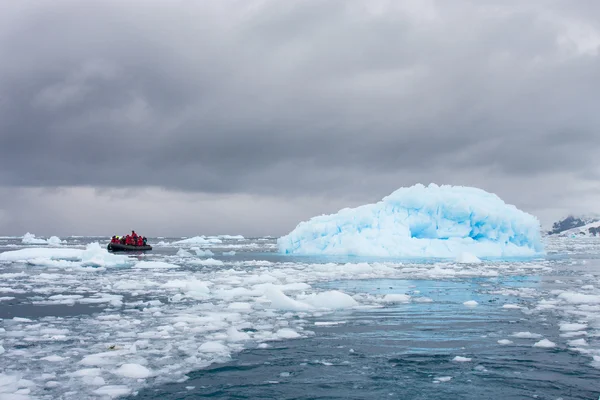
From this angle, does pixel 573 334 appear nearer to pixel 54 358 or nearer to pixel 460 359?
pixel 460 359

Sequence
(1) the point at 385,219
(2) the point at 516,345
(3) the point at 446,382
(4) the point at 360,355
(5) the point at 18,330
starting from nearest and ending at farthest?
(3) the point at 446,382 → (4) the point at 360,355 → (2) the point at 516,345 → (5) the point at 18,330 → (1) the point at 385,219

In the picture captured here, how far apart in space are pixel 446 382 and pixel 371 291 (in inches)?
307

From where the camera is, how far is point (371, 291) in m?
12.7

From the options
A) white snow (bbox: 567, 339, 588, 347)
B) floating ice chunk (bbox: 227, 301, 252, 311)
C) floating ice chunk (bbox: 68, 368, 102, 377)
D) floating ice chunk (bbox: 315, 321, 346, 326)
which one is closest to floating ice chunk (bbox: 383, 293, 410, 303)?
floating ice chunk (bbox: 315, 321, 346, 326)

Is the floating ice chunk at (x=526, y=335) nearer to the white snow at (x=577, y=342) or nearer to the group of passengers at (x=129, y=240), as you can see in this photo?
the white snow at (x=577, y=342)

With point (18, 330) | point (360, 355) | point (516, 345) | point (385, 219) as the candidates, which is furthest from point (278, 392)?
point (385, 219)

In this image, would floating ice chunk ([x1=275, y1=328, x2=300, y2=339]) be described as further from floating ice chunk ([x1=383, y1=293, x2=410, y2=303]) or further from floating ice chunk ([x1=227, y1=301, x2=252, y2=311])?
floating ice chunk ([x1=383, y1=293, x2=410, y2=303])

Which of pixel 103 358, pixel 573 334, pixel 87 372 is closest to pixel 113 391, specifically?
pixel 87 372

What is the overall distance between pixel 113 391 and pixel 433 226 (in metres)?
27.2

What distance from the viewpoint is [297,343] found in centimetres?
679

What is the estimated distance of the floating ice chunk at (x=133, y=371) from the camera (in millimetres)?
5211

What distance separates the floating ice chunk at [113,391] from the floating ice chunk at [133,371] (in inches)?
13.8

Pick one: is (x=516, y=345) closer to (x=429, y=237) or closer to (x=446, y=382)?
(x=446, y=382)

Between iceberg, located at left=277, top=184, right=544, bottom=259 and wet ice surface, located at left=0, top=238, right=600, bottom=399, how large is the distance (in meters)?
16.1
